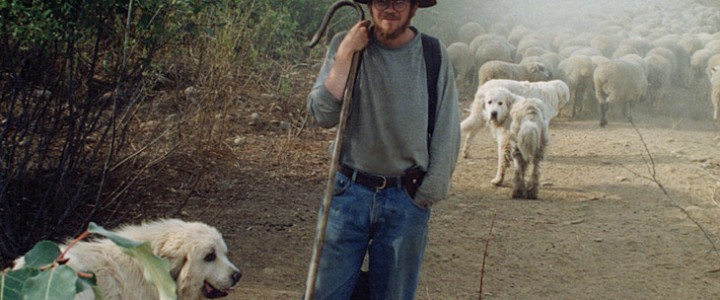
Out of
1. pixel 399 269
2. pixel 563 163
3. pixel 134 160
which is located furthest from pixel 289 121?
pixel 399 269

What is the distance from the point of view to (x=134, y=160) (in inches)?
217

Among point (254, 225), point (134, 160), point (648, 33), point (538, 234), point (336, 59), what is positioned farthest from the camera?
point (648, 33)

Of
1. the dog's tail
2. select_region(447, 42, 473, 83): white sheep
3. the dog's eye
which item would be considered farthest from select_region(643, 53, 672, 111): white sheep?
the dog's eye

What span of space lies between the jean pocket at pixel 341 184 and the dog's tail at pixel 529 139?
5.42m

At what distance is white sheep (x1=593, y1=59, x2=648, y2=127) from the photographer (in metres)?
12.8

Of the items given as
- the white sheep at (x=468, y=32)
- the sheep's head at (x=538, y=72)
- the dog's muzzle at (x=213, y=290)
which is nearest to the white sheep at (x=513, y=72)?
the sheep's head at (x=538, y=72)

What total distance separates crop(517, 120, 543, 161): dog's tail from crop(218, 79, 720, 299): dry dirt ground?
1.65 ft

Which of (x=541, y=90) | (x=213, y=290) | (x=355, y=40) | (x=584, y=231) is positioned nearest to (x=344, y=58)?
(x=355, y=40)

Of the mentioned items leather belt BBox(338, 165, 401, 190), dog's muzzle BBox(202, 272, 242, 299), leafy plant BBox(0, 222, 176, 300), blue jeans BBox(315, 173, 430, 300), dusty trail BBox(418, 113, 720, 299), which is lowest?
dusty trail BBox(418, 113, 720, 299)

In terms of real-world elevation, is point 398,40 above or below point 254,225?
above

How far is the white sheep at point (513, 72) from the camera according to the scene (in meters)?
12.9

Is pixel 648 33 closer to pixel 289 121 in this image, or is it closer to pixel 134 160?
pixel 289 121

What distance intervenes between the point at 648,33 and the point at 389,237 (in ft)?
61.4

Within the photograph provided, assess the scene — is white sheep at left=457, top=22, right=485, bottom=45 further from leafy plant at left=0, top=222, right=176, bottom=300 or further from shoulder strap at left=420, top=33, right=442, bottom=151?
leafy plant at left=0, top=222, right=176, bottom=300
